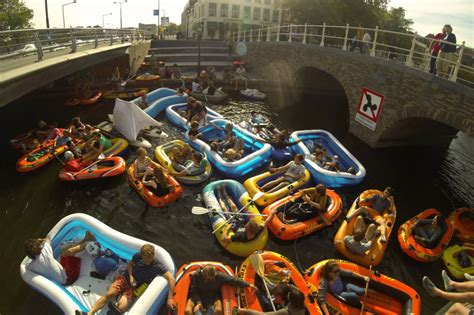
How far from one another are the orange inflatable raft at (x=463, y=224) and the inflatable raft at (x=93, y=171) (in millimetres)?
11437

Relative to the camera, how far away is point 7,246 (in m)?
8.23

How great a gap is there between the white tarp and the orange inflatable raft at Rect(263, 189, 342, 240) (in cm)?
690

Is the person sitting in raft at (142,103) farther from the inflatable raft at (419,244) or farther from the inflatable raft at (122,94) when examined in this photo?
the inflatable raft at (419,244)

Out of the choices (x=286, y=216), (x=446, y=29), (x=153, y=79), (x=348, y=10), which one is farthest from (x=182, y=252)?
(x=348, y=10)

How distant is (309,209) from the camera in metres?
9.57

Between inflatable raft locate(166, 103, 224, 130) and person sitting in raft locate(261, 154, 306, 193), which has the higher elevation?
inflatable raft locate(166, 103, 224, 130)

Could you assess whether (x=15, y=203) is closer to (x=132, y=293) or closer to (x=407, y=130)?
(x=132, y=293)

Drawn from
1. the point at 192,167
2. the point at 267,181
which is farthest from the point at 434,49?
the point at 192,167

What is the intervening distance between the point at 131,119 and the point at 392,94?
1176 centimetres

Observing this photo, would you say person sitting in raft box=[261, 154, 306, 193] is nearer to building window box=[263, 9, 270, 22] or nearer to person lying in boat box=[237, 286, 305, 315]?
person lying in boat box=[237, 286, 305, 315]

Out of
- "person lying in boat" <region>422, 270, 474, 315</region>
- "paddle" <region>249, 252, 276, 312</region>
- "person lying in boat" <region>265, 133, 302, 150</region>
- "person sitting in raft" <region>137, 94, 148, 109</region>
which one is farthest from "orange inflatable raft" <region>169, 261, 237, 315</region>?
"person sitting in raft" <region>137, 94, 148, 109</region>

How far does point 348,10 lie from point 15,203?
34.2 m

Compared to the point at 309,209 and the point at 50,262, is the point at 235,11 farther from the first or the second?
the point at 50,262

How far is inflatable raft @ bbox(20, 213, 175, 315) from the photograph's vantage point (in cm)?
605
